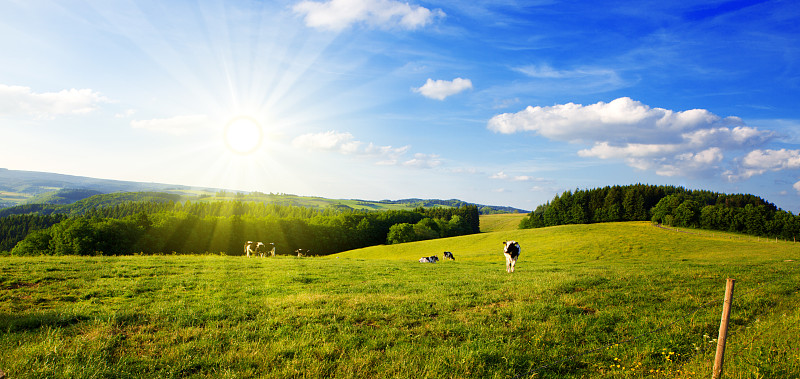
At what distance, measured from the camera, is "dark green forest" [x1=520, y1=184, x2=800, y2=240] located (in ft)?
257

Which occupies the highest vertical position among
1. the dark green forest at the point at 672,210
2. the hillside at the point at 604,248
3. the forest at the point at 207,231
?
the dark green forest at the point at 672,210

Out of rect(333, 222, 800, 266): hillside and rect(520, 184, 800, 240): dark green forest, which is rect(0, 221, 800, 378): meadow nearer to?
rect(333, 222, 800, 266): hillside

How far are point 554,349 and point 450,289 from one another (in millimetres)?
6311

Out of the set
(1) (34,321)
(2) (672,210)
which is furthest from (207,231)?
(2) (672,210)

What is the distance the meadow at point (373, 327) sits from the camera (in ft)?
20.2

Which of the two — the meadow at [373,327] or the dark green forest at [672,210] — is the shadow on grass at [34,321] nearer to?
the meadow at [373,327]

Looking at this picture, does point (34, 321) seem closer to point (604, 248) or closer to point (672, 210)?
point (604, 248)

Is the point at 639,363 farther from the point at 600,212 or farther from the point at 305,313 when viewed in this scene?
Answer: the point at 600,212

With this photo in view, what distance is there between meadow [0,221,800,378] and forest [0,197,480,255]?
2624 centimetres

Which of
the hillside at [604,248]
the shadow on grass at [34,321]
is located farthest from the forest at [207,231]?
the hillside at [604,248]

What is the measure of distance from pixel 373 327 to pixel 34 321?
749cm

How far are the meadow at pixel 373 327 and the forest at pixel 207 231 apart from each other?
26.2 m

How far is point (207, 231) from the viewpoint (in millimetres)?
85125

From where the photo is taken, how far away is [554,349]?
7.40 meters
